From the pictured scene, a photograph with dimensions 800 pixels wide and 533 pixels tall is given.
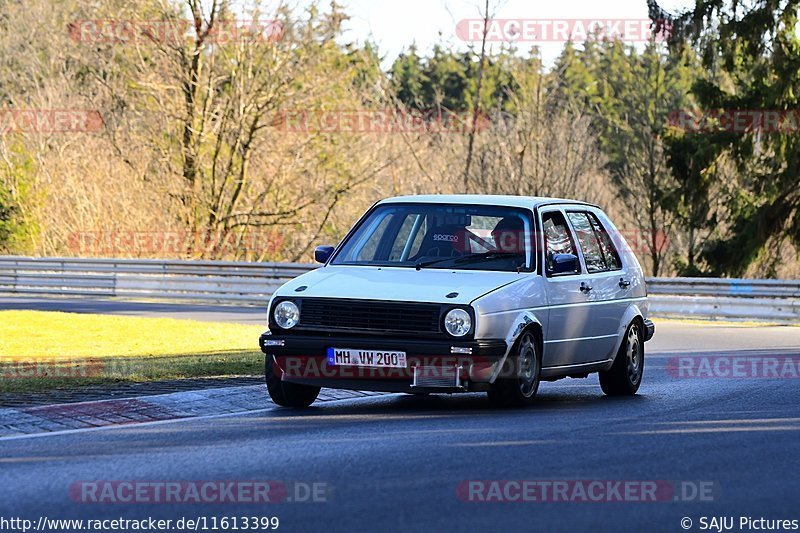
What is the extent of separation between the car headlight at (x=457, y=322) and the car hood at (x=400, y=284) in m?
0.09

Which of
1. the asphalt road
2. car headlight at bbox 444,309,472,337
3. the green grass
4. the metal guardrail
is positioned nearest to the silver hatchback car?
Answer: car headlight at bbox 444,309,472,337

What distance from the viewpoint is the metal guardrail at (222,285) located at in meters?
26.6

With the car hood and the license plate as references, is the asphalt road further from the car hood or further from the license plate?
the car hood

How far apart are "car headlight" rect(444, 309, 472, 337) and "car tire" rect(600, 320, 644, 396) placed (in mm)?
2585

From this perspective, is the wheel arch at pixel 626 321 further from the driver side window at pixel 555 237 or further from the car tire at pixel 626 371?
the driver side window at pixel 555 237

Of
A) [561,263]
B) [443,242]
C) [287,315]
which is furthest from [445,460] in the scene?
[561,263]

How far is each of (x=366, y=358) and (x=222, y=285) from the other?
68.5ft

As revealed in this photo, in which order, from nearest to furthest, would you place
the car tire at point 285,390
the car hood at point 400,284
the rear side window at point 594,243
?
the car hood at point 400,284, the car tire at point 285,390, the rear side window at point 594,243

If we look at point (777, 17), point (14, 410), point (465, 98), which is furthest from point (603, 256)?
point (465, 98)

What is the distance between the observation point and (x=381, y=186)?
149 feet

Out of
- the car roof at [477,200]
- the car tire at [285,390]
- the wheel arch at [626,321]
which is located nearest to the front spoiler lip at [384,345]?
the car tire at [285,390]

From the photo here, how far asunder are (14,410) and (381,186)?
3534cm

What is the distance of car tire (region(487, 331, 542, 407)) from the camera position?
431 inches

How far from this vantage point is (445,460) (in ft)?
27.3
